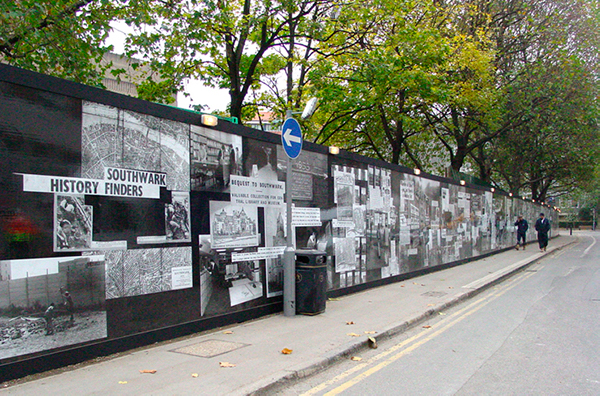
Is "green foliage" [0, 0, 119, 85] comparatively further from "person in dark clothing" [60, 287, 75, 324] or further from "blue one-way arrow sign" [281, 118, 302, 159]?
"person in dark clothing" [60, 287, 75, 324]

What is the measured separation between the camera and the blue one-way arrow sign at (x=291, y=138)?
8.54 meters

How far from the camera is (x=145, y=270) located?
6.39 m

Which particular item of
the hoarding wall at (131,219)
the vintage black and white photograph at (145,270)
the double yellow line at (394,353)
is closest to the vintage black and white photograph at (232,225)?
the hoarding wall at (131,219)

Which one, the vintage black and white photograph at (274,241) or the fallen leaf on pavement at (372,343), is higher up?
the vintage black and white photograph at (274,241)

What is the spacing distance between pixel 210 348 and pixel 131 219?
80.1 inches

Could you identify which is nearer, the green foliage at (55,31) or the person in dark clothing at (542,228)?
the green foliage at (55,31)

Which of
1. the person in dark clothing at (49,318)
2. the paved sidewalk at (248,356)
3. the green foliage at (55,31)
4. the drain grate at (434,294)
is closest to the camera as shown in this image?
the paved sidewalk at (248,356)

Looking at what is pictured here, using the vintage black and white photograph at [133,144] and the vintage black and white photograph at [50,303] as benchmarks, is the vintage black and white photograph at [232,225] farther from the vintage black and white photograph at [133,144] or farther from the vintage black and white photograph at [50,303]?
the vintage black and white photograph at [50,303]

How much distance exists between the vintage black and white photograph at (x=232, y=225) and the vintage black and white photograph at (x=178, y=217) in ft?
1.75

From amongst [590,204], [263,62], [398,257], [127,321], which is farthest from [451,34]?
[590,204]

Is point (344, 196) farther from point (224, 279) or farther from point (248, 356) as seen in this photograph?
point (248, 356)

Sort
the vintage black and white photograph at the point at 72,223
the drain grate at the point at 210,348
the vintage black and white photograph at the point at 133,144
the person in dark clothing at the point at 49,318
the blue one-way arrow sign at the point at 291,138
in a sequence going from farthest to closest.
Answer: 1. the blue one-way arrow sign at the point at 291,138
2. the drain grate at the point at 210,348
3. the vintage black and white photograph at the point at 133,144
4. the vintage black and white photograph at the point at 72,223
5. the person in dark clothing at the point at 49,318

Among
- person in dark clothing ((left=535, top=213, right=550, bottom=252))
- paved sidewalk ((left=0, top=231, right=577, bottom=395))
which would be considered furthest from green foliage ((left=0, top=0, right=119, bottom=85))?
person in dark clothing ((left=535, top=213, right=550, bottom=252))

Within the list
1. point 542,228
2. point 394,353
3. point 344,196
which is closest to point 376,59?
point 344,196
